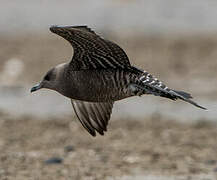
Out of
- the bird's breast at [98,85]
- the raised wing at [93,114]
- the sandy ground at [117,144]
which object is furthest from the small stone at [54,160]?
the bird's breast at [98,85]

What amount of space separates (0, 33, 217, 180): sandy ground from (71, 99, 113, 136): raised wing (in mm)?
542

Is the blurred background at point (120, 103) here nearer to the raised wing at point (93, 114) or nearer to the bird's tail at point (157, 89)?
the raised wing at point (93, 114)

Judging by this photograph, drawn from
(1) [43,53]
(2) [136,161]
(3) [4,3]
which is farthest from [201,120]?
(3) [4,3]

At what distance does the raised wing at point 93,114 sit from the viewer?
10.0 m

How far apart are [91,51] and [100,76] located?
317mm

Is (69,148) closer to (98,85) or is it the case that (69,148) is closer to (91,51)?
(98,85)

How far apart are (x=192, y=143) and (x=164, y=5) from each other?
10.4 meters

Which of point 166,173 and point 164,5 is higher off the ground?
point 166,173

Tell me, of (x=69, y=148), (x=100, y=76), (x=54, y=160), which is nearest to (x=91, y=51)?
(x=100, y=76)

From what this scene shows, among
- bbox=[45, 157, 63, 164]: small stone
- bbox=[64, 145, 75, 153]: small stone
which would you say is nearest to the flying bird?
bbox=[45, 157, 63, 164]: small stone

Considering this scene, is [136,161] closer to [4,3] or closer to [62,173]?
[62,173]

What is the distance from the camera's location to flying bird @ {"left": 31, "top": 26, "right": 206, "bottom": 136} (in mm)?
8859

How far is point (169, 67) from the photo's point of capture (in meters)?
16.8

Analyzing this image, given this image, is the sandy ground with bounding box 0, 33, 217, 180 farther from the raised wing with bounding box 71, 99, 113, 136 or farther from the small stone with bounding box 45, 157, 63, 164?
the raised wing with bounding box 71, 99, 113, 136
